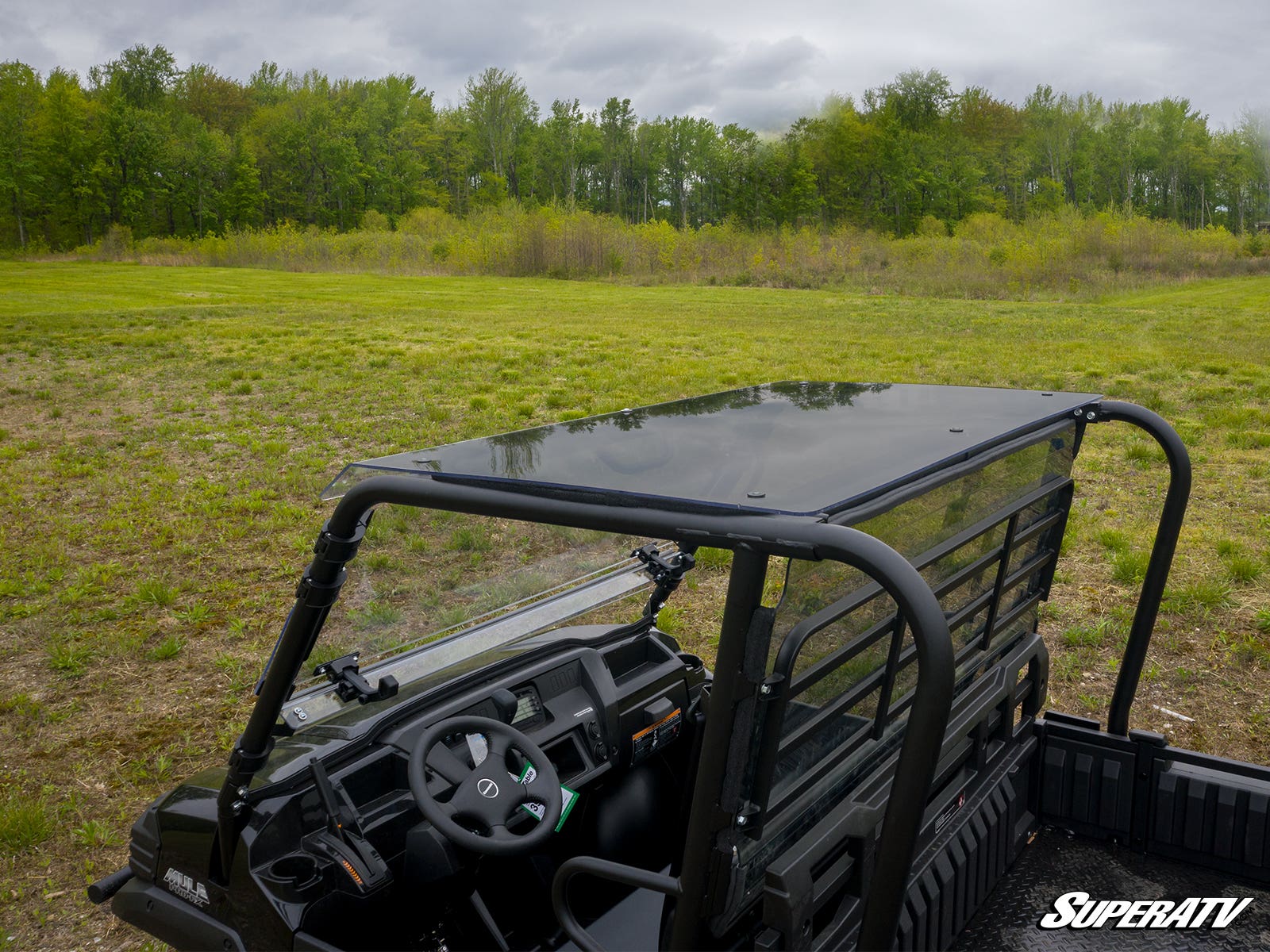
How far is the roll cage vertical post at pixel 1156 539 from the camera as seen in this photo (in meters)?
2.17

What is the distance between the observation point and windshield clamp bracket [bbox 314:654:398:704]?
1827mm

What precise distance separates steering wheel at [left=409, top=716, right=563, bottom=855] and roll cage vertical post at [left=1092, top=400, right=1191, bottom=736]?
1.42 metres

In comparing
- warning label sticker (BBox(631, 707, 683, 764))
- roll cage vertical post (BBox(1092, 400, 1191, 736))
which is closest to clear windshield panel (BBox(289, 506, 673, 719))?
warning label sticker (BBox(631, 707, 683, 764))

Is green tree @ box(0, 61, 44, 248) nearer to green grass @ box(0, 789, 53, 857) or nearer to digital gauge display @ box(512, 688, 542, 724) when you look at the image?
green grass @ box(0, 789, 53, 857)

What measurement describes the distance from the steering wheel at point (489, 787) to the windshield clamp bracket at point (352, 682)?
0.14m

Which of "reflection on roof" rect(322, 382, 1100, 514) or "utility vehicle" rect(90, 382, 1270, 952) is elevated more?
"reflection on roof" rect(322, 382, 1100, 514)

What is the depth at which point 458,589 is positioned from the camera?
192 cm

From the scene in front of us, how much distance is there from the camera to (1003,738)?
2248mm

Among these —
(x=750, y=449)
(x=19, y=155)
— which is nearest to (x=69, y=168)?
(x=19, y=155)

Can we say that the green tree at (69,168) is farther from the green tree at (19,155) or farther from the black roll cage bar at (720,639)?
the black roll cage bar at (720,639)

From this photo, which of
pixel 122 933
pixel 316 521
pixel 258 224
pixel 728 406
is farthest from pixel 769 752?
pixel 258 224

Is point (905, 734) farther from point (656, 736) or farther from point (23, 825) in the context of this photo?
point (23, 825)

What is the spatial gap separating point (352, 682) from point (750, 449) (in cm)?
→ 90

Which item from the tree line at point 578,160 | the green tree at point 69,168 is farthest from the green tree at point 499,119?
the green tree at point 69,168
